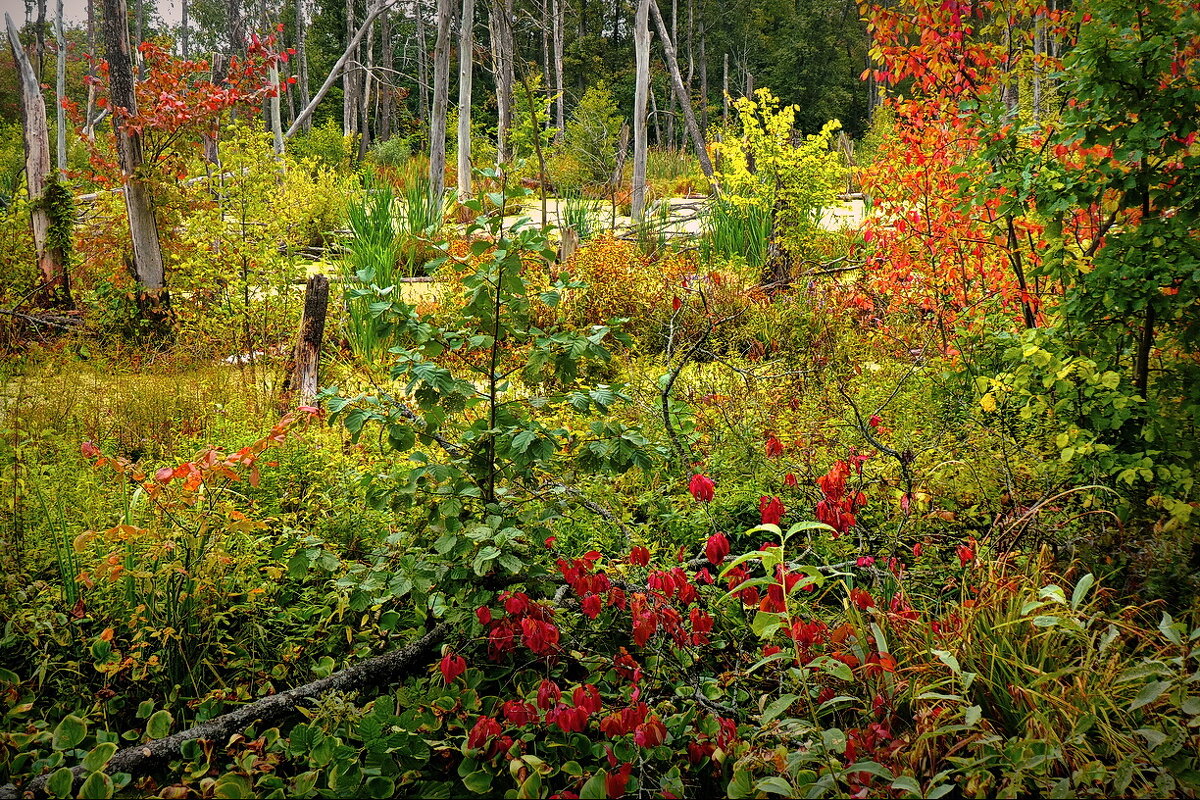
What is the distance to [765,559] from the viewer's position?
192 cm

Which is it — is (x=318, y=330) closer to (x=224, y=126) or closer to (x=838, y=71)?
(x=224, y=126)

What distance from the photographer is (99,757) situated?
186 centimetres

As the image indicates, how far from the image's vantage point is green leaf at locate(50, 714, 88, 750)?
6.30ft

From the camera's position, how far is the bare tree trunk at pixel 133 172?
20.4 feet

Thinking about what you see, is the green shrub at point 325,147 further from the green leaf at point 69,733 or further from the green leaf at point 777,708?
the green leaf at point 777,708

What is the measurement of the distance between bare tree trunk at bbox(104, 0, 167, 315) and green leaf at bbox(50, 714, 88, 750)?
5229 mm

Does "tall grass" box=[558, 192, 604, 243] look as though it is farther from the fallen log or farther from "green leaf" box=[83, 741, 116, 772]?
"green leaf" box=[83, 741, 116, 772]

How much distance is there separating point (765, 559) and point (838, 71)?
107ft

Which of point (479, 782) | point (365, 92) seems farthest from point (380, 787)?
point (365, 92)

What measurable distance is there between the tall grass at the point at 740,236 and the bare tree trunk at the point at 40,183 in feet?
18.9

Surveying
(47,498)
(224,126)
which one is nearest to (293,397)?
(47,498)

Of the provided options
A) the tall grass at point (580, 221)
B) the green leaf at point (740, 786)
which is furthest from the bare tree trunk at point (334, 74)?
the green leaf at point (740, 786)

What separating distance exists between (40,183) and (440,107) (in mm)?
6567

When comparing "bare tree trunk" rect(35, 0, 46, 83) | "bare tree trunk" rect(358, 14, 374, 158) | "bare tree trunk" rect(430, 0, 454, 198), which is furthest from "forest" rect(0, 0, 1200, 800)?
"bare tree trunk" rect(358, 14, 374, 158)
